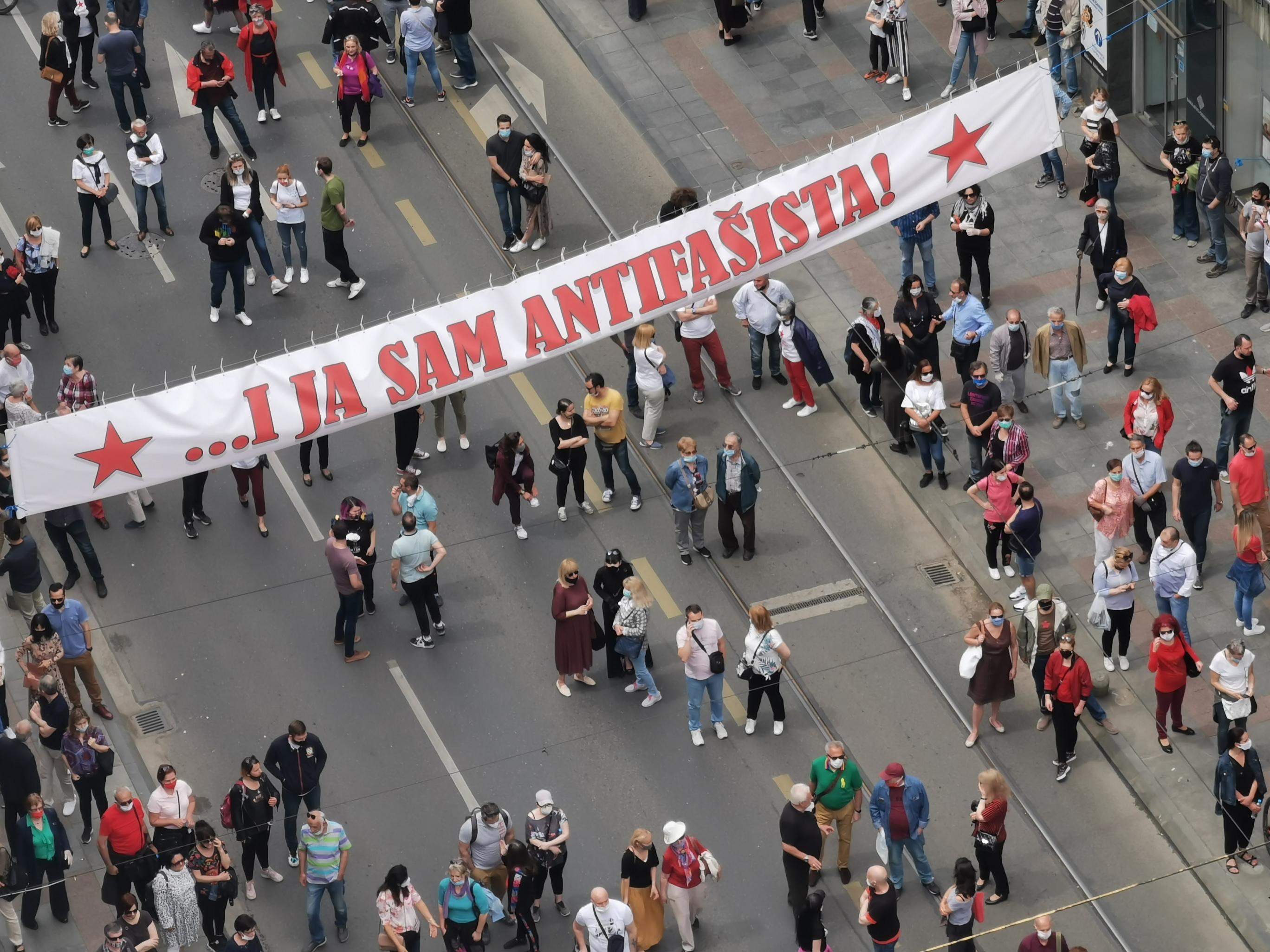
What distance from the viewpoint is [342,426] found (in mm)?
Answer: 24266

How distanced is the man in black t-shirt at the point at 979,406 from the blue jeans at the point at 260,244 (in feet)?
29.0

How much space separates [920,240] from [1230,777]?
923 cm

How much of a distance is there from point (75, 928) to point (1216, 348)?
1490 cm

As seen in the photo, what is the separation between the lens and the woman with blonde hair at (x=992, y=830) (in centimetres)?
2347

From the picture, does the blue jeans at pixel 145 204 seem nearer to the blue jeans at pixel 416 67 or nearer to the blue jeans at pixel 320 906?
the blue jeans at pixel 416 67

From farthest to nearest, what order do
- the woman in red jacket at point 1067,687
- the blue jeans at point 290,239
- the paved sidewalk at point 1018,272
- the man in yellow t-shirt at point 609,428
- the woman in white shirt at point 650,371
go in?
the blue jeans at point 290,239, the woman in white shirt at point 650,371, the man in yellow t-shirt at point 609,428, the paved sidewalk at point 1018,272, the woman in red jacket at point 1067,687

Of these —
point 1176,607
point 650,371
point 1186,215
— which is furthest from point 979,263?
point 1176,607

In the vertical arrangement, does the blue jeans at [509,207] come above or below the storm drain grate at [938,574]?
above

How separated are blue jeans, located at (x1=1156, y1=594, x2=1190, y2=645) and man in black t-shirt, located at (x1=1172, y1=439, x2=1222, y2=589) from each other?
0.98 feet

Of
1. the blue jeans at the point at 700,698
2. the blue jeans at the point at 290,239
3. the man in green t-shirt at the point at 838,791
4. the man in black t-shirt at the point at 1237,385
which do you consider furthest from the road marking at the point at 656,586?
the blue jeans at the point at 290,239

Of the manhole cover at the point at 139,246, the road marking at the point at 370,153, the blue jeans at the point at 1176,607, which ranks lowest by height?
the blue jeans at the point at 1176,607

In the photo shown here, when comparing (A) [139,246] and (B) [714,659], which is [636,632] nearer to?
(B) [714,659]

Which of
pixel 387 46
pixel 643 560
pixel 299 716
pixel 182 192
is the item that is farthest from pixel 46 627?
pixel 387 46

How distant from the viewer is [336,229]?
101 feet
